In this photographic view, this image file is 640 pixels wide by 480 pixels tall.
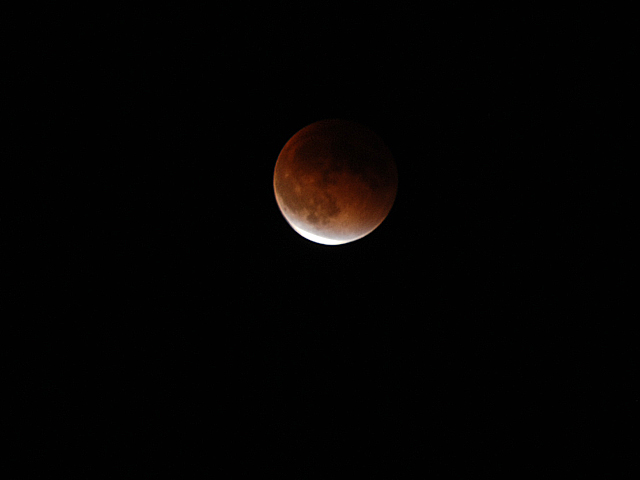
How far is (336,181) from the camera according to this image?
2.80 metres

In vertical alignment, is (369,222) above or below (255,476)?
above

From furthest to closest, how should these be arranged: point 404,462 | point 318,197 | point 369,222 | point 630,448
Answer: point 404,462, point 630,448, point 369,222, point 318,197

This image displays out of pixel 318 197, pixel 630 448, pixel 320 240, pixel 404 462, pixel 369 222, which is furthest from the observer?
pixel 404 462

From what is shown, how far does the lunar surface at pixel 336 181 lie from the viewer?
2.82 metres

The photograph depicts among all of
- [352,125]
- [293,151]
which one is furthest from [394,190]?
[293,151]

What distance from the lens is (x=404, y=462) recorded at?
17.9 ft

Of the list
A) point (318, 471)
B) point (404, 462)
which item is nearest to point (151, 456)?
point (318, 471)

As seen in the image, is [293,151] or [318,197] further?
[293,151]

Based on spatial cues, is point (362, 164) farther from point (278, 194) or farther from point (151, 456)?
point (151, 456)

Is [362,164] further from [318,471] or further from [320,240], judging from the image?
[318,471]

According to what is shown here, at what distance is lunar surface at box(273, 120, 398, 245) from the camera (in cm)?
282

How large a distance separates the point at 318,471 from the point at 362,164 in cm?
461

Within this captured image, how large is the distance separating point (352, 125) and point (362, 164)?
0.42 meters

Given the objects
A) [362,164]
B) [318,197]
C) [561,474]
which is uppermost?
[362,164]
